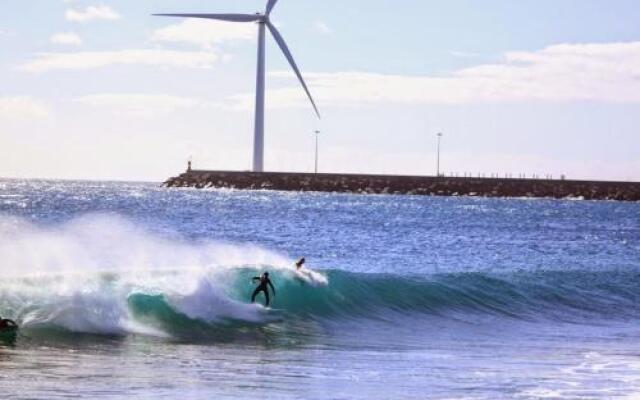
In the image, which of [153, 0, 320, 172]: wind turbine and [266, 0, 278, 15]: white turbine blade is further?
[266, 0, 278, 15]: white turbine blade

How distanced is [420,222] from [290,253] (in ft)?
155

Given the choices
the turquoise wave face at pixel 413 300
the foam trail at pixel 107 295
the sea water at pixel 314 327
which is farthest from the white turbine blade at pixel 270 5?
the foam trail at pixel 107 295

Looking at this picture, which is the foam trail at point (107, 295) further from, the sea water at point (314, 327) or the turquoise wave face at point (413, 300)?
the turquoise wave face at point (413, 300)

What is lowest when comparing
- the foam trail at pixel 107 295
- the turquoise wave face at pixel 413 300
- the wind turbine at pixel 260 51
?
the turquoise wave face at pixel 413 300

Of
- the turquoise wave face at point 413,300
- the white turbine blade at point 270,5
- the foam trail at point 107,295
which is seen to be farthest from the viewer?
the white turbine blade at point 270,5

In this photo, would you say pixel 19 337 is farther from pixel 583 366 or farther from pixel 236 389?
pixel 583 366

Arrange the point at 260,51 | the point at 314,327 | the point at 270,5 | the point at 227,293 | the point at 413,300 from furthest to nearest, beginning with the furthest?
the point at 260,51 < the point at 270,5 < the point at 413,300 < the point at 227,293 < the point at 314,327

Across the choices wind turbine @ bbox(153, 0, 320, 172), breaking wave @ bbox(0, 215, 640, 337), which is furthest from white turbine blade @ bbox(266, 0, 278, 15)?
breaking wave @ bbox(0, 215, 640, 337)

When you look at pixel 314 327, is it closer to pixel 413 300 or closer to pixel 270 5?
pixel 413 300

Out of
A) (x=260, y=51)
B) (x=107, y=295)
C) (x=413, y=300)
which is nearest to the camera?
(x=107, y=295)

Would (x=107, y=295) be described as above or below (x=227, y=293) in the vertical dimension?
above

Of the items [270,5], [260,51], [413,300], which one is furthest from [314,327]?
[260,51]

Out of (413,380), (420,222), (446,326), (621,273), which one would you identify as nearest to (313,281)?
(446,326)

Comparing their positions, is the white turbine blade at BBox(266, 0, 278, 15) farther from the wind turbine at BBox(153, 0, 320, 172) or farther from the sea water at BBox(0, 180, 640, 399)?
the sea water at BBox(0, 180, 640, 399)
